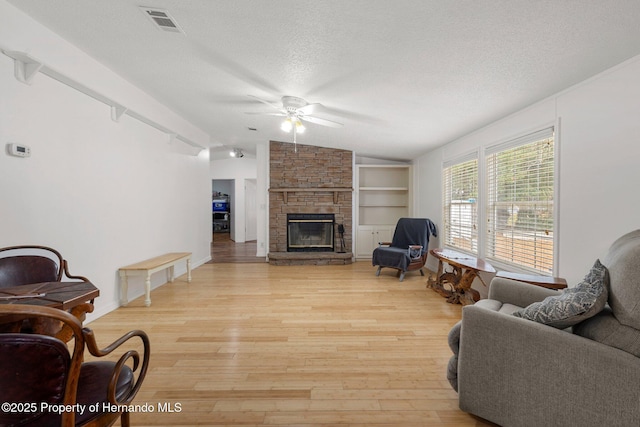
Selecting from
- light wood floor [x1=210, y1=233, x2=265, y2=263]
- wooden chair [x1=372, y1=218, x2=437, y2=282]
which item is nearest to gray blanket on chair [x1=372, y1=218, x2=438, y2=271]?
wooden chair [x1=372, y1=218, x2=437, y2=282]

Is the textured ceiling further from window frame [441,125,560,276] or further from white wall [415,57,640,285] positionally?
window frame [441,125,560,276]

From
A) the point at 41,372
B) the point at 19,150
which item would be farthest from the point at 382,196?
the point at 41,372

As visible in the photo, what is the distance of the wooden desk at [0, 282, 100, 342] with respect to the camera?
1271 millimetres

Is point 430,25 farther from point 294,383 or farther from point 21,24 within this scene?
point 21,24

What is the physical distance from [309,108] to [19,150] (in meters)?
2.74

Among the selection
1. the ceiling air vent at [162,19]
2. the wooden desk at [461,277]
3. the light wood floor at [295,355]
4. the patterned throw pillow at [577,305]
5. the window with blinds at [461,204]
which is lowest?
the light wood floor at [295,355]

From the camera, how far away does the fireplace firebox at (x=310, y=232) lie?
20.0ft

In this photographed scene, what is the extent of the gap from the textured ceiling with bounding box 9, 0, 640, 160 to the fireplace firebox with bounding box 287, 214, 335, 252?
288 cm

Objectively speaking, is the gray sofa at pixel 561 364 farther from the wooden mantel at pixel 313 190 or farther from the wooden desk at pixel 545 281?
the wooden mantel at pixel 313 190

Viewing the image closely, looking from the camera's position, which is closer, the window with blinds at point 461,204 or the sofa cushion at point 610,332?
the sofa cushion at point 610,332

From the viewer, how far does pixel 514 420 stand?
139 centimetres

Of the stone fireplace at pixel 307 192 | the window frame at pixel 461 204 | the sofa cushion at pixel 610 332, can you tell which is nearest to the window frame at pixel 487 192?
the window frame at pixel 461 204

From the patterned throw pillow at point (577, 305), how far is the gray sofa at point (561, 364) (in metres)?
0.03

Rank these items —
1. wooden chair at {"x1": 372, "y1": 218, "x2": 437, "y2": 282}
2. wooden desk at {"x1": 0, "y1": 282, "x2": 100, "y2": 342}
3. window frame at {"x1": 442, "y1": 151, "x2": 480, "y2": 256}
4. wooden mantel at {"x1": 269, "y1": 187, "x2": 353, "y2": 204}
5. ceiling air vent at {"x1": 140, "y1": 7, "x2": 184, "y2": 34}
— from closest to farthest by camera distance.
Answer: wooden desk at {"x1": 0, "y1": 282, "x2": 100, "y2": 342}, ceiling air vent at {"x1": 140, "y1": 7, "x2": 184, "y2": 34}, window frame at {"x1": 442, "y1": 151, "x2": 480, "y2": 256}, wooden chair at {"x1": 372, "y1": 218, "x2": 437, "y2": 282}, wooden mantel at {"x1": 269, "y1": 187, "x2": 353, "y2": 204}
